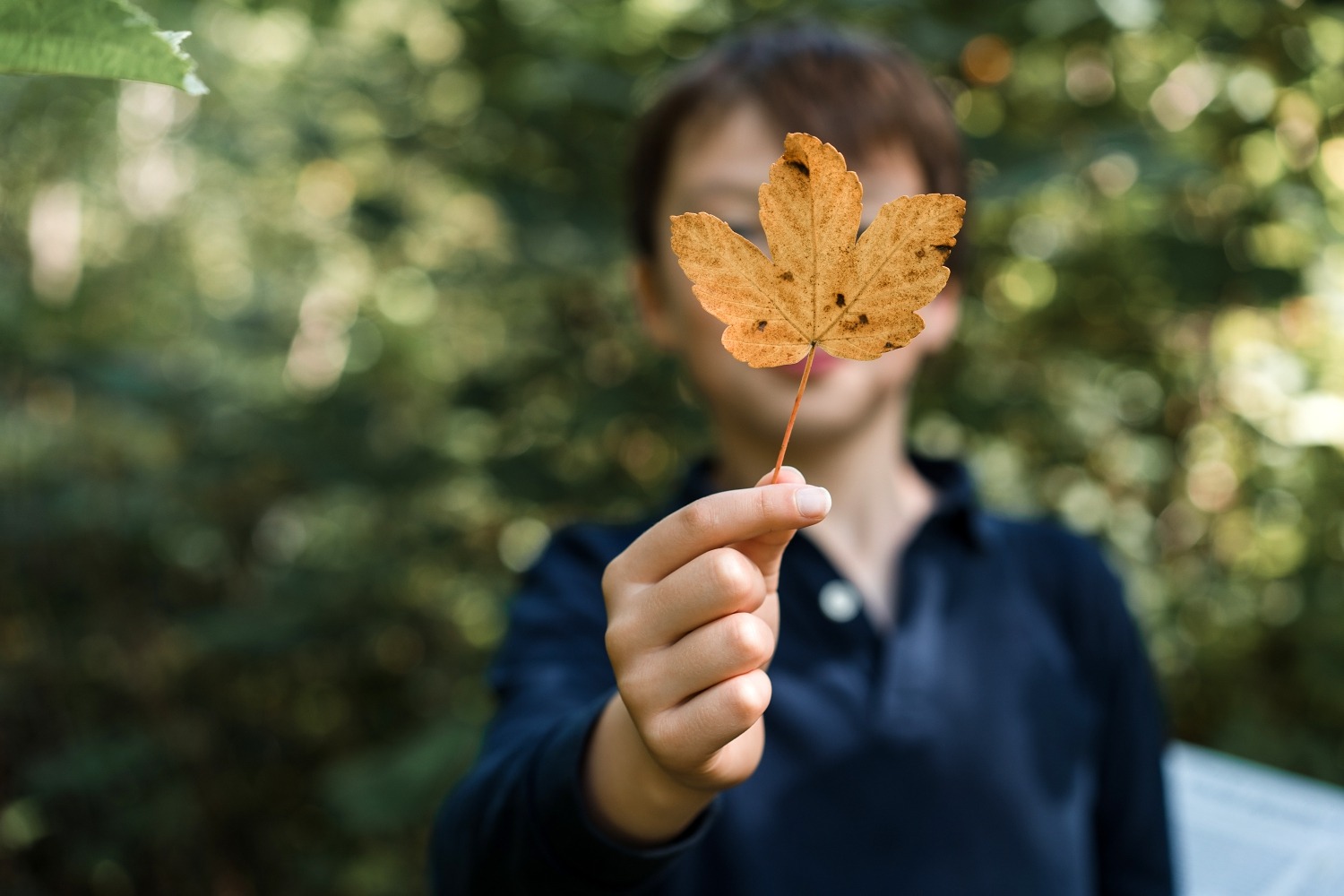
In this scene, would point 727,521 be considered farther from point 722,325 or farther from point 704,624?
point 722,325

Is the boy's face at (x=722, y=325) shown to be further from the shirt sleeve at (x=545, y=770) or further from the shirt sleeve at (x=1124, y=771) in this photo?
the shirt sleeve at (x=1124, y=771)

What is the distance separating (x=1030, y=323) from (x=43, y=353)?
5.98ft

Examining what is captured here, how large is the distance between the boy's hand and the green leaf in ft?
0.80

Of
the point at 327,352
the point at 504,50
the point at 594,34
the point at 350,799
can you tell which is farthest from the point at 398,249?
the point at 327,352

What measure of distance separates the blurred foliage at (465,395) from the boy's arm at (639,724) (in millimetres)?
797

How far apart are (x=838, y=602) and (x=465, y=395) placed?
98 centimetres

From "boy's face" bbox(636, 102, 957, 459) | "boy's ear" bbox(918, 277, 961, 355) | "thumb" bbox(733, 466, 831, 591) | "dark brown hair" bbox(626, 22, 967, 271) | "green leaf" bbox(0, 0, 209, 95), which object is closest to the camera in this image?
"green leaf" bbox(0, 0, 209, 95)

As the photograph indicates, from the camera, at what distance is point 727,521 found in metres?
0.40

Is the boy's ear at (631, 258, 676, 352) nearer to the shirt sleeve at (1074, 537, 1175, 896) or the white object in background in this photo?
the shirt sleeve at (1074, 537, 1175, 896)

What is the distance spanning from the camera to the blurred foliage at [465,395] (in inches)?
58.2

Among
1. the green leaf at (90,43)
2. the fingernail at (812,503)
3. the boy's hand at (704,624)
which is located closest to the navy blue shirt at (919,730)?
the boy's hand at (704,624)

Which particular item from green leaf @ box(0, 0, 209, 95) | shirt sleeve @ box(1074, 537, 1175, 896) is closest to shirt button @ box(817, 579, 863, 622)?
shirt sleeve @ box(1074, 537, 1175, 896)

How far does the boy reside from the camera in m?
0.62

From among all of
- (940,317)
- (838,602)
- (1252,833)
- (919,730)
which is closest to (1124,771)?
(1252,833)
